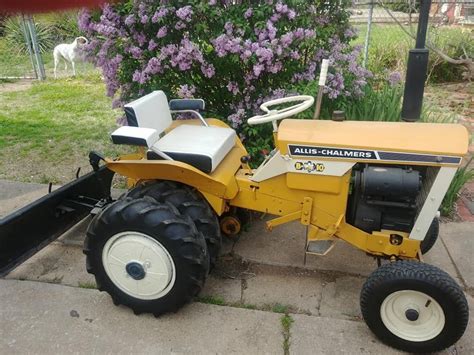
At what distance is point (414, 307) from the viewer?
2223mm

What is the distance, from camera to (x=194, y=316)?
8.27ft

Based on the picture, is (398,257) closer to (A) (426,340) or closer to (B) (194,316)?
(A) (426,340)

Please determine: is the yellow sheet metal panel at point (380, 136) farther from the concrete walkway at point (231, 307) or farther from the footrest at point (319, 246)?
the concrete walkway at point (231, 307)

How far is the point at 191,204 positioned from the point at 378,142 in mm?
1040

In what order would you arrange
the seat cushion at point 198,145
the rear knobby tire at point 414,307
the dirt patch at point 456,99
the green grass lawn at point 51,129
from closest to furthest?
1. the rear knobby tire at point 414,307
2. the seat cushion at point 198,145
3. the green grass lawn at point 51,129
4. the dirt patch at point 456,99

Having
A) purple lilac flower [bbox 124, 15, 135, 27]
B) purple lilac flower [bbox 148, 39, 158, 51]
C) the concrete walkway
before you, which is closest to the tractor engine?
the concrete walkway

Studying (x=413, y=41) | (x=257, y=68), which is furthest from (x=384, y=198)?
(x=413, y=41)

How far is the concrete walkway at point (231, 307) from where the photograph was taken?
7.63 feet

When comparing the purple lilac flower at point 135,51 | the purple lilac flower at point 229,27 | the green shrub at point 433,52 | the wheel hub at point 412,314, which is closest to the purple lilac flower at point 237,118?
the purple lilac flower at point 229,27

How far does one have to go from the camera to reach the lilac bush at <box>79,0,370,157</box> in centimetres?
348

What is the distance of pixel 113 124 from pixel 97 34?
2.17 metres

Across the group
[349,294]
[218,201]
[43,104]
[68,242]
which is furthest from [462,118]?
[43,104]

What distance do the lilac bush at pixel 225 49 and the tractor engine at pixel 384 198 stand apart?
4.83 feet

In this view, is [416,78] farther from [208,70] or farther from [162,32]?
[162,32]
